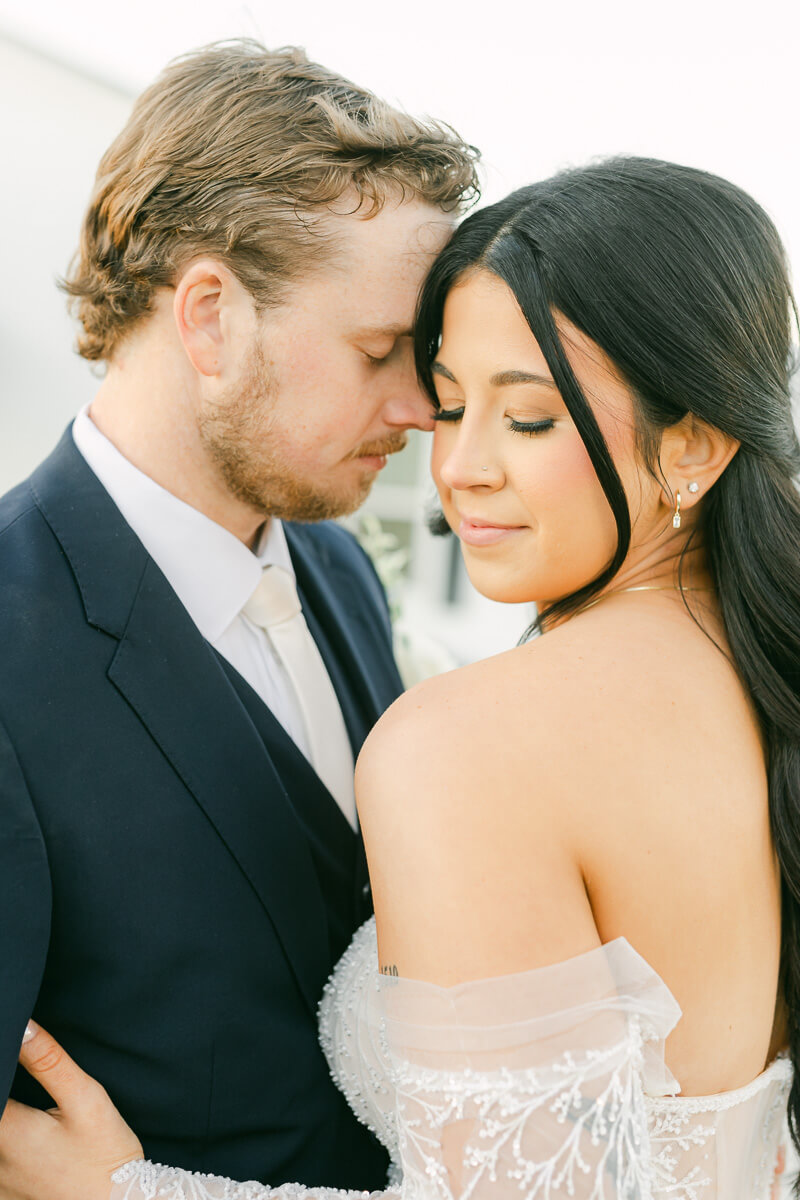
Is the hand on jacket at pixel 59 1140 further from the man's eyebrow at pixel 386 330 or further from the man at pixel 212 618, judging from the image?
the man's eyebrow at pixel 386 330

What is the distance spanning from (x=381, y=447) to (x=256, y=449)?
286 mm

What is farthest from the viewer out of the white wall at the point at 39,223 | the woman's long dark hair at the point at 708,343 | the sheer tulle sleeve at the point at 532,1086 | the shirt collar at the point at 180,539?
the white wall at the point at 39,223

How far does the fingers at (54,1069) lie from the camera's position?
1348 millimetres

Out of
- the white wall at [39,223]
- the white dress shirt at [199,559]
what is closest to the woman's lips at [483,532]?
the white dress shirt at [199,559]

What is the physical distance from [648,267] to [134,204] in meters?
1.09

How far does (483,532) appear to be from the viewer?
1455 mm

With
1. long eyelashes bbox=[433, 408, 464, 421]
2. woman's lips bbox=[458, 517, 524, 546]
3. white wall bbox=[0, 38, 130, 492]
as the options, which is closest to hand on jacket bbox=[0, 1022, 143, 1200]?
woman's lips bbox=[458, 517, 524, 546]

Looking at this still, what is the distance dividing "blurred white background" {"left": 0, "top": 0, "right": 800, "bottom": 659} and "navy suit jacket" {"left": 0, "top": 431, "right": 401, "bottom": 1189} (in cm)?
180

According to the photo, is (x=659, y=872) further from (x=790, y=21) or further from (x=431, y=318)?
(x=790, y=21)

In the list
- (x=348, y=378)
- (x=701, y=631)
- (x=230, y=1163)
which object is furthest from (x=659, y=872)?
(x=348, y=378)

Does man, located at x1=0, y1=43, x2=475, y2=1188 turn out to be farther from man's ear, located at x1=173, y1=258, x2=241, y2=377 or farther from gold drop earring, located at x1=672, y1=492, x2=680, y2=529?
gold drop earring, located at x1=672, y1=492, x2=680, y2=529

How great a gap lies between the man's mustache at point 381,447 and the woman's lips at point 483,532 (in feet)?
1.69

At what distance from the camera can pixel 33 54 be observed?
291cm

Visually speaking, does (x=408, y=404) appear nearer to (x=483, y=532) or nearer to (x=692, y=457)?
(x=483, y=532)
